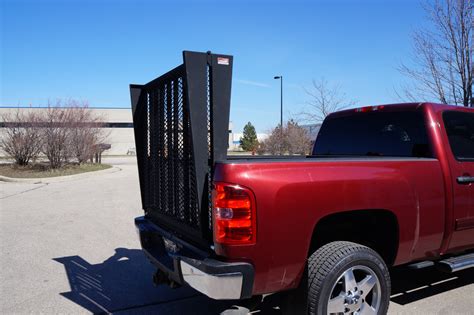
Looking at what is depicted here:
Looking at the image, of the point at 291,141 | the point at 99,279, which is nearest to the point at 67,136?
the point at 291,141

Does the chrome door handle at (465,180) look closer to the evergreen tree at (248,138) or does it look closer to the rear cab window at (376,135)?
the rear cab window at (376,135)

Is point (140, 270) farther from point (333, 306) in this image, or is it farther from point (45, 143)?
point (45, 143)

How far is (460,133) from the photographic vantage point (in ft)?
14.4

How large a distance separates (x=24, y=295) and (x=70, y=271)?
86cm

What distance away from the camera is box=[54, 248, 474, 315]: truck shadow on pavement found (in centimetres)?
419

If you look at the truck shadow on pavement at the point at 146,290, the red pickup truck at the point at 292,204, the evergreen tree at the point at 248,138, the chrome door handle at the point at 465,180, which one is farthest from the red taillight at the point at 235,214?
the evergreen tree at the point at 248,138

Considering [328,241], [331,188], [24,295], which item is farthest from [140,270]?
[331,188]

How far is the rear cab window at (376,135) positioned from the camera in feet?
13.9

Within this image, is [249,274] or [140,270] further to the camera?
[140,270]

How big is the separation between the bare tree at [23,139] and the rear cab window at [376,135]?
19211 millimetres

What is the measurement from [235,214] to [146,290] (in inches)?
93.2

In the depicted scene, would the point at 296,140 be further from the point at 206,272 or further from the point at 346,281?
the point at 206,272

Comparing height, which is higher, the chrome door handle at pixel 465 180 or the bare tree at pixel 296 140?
the bare tree at pixel 296 140

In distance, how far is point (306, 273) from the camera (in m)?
3.18
